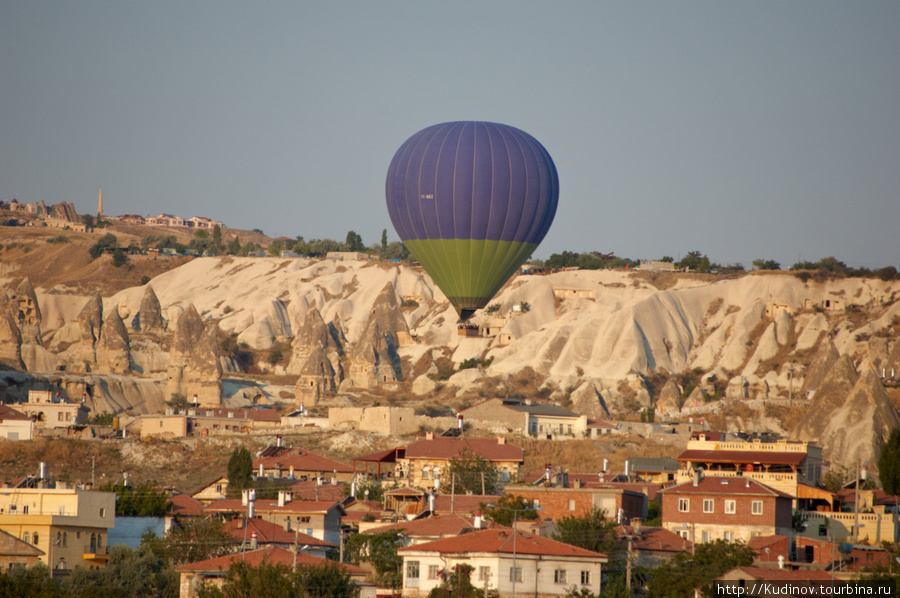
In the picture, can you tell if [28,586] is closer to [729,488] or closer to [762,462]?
[729,488]

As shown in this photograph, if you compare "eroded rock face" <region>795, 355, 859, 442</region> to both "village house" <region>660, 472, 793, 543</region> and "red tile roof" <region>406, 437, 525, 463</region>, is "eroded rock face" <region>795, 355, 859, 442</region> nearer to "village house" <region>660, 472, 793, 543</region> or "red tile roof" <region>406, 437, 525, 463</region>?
"red tile roof" <region>406, 437, 525, 463</region>

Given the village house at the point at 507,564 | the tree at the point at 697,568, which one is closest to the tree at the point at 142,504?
the village house at the point at 507,564

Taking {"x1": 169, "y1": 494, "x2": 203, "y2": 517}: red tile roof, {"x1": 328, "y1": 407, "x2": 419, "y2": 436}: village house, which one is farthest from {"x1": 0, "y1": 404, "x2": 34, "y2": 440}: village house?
{"x1": 169, "y1": 494, "x2": 203, "y2": 517}: red tile roof

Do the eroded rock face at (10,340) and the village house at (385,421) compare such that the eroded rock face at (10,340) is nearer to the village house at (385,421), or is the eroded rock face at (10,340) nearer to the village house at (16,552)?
the village house at (385,421)

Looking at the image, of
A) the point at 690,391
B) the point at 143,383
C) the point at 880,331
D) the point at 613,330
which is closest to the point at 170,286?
the point at 143,383

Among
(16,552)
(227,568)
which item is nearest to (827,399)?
(227,568)

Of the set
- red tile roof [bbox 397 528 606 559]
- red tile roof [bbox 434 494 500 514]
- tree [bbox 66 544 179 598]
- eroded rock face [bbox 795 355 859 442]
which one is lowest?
tree [bbox 66 544 179 598]

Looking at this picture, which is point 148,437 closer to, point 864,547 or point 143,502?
point 143,502
